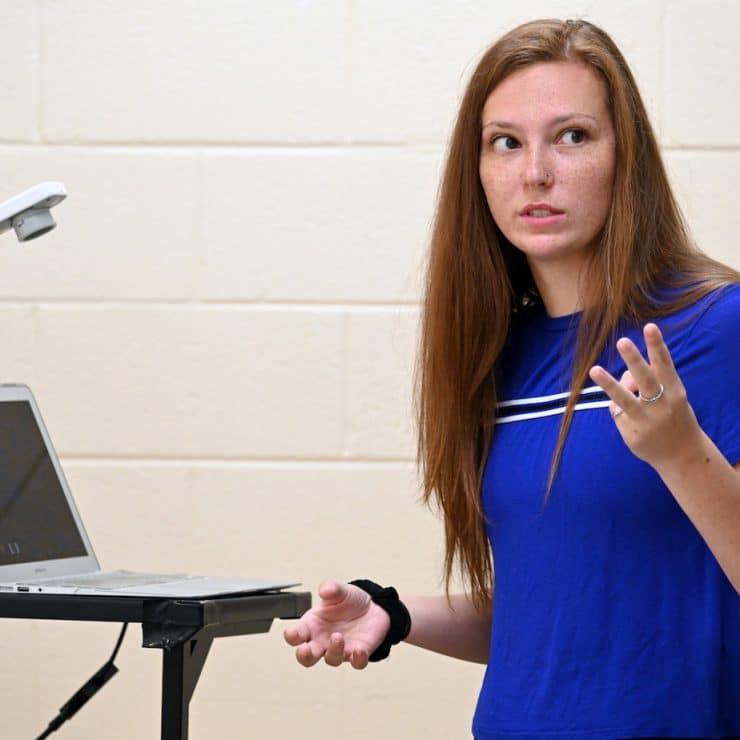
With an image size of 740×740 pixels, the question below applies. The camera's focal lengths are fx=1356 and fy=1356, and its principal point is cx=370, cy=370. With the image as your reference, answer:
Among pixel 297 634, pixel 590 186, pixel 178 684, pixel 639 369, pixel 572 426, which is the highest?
pixel 590 186

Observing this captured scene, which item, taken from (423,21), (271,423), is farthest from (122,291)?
(423,21)

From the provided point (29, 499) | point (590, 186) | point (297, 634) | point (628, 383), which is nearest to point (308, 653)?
point (297, 634)

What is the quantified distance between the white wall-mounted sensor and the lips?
2.19 ft

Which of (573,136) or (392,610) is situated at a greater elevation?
(573,136)

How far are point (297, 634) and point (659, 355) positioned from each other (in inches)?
19.8

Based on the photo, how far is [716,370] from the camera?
130 cm

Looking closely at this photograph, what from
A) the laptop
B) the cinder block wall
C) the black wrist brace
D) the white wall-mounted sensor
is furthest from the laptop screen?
the cinder block wall

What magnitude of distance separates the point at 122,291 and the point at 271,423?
0.39 metres

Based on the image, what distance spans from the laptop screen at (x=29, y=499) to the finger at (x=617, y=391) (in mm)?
984

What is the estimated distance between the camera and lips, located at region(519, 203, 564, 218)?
1.41 metres

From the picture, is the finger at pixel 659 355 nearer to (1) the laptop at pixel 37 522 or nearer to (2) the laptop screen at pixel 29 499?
(1) the laptop at pixel 37 522

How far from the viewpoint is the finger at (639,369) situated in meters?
1.11

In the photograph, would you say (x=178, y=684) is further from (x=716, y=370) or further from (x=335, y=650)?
(x=716, y=370)

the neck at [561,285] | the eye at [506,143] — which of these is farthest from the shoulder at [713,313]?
the eye at [506,143]
